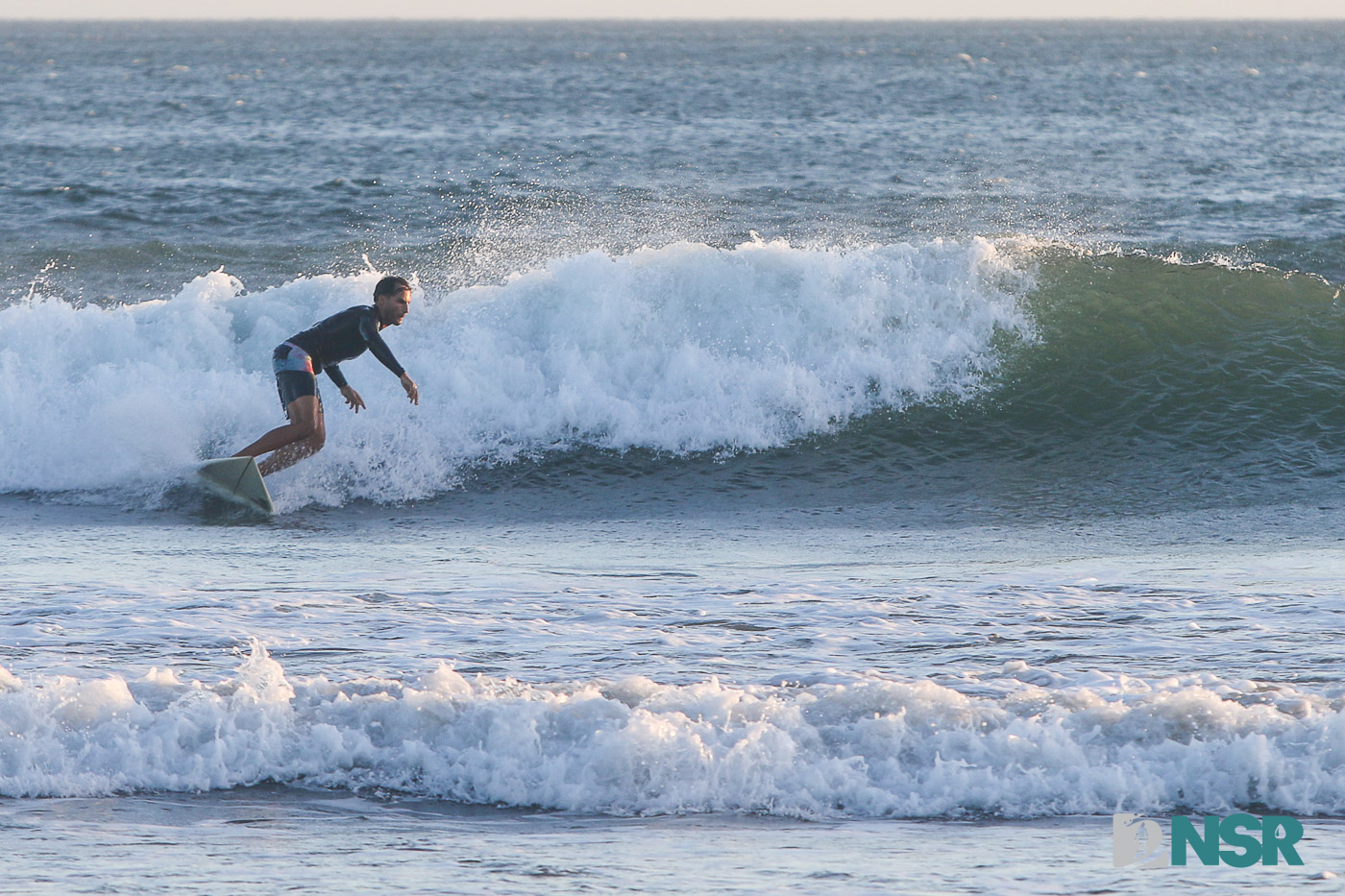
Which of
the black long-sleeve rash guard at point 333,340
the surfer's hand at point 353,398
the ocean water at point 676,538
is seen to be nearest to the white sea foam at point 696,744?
the ocean water at point 676,538

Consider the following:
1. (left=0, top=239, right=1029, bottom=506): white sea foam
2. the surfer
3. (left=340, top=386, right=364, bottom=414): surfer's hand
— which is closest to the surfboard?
the surfer

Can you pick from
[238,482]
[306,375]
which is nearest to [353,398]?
[306,375]

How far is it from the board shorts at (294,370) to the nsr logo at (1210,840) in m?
6.25

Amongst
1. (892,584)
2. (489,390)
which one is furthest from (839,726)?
(489,390)

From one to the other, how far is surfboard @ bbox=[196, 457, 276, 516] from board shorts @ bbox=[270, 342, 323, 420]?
1.80ft

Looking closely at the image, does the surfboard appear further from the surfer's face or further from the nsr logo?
the nsr logo

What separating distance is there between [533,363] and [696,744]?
7.05 m

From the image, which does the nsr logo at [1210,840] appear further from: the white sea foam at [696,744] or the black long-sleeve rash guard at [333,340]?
the black long-sleeve rash guard at [333,340]

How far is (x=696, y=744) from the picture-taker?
487 cm

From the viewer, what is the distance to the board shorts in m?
Answer: 9.16

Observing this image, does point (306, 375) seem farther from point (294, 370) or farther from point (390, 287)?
point (390, 287)

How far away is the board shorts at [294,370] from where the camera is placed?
30.1 feet

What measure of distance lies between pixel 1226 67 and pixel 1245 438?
68.8 metres

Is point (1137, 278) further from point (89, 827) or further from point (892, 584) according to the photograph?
point (89, 827)
